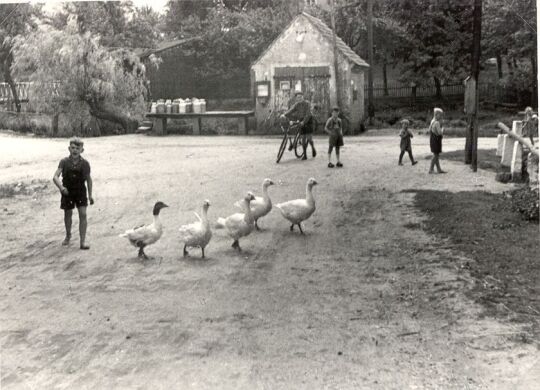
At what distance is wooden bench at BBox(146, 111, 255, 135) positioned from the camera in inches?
400

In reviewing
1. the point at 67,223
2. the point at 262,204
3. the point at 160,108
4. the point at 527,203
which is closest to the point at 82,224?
the point at 67,223

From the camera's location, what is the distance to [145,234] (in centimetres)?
752

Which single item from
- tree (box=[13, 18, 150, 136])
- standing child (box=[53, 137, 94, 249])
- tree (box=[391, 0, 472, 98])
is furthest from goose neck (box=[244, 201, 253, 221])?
tree (box=[391, 0, 472, 98])

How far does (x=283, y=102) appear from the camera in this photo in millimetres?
23422

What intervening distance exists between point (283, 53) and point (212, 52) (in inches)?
342

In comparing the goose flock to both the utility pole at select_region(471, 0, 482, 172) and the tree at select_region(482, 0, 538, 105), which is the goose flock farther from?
the utility pole at select_region(471, 0, 482, 172)

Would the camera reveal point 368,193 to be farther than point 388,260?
Yes

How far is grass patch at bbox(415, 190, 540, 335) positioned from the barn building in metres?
12.7

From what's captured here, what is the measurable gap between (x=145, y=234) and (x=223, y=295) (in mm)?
1418

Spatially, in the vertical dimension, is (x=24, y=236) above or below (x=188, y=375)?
above

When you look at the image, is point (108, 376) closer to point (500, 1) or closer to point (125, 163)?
point (125, 163)

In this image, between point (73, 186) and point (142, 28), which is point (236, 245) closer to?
point (73, 186)

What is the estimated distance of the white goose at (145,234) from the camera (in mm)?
7500

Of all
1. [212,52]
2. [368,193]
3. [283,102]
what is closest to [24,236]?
[368,193]
